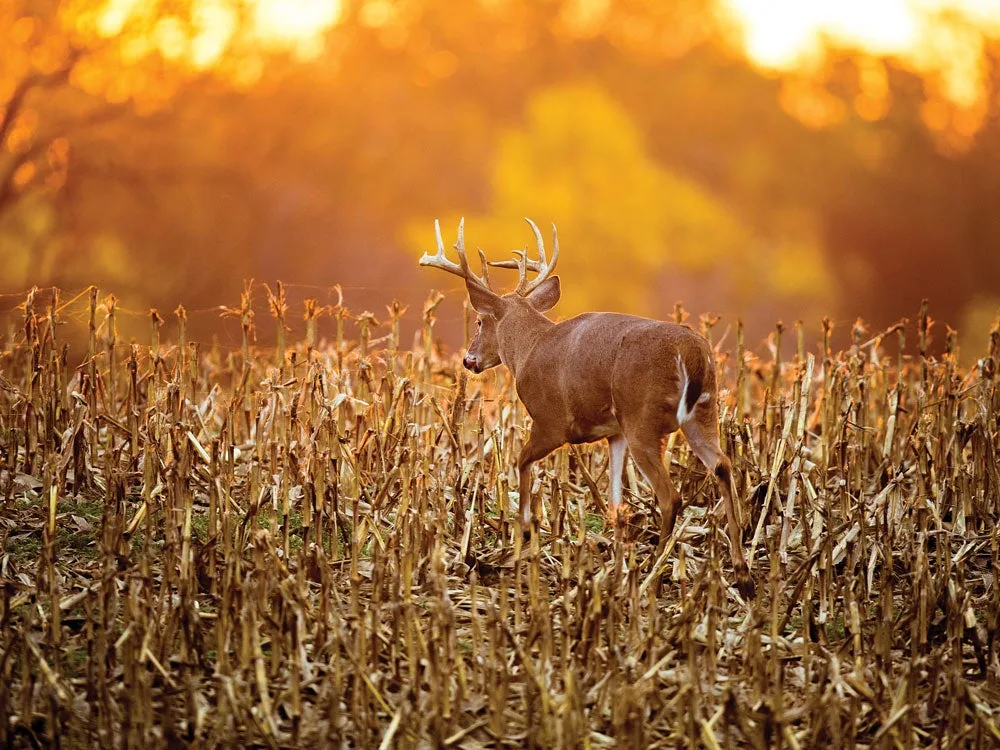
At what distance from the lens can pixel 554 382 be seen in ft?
25.6

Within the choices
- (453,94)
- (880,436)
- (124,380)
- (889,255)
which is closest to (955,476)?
(880,436)

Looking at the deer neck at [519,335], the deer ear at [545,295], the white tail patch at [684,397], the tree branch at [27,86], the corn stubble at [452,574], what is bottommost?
the corn stubble at [452,574]

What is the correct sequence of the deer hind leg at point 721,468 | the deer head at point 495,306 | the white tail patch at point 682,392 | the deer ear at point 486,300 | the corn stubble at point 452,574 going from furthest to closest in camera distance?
the deer ear at point 486,300, the deer head at point 495,306, the white tail patch at point 682,392, the deer hind leg at point 721,468, the corn stubble at point 452,574

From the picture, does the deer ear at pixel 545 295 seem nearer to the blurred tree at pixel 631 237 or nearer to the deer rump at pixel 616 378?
the deer rump at pixel 616 378

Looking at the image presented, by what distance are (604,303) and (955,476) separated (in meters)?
20.9

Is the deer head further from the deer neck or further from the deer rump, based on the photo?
the deer rump

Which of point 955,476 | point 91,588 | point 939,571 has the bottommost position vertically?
point 91,588

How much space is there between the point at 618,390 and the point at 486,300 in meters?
1.56

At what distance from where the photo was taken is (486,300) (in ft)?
28.1

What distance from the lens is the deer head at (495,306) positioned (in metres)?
8.38

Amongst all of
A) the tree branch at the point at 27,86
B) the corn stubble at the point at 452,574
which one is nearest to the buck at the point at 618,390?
the corn stubble at the point at 452,574

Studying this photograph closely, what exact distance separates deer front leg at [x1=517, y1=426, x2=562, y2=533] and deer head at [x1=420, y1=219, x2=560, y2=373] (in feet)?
2.36

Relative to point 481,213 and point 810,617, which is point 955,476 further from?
point 481,213

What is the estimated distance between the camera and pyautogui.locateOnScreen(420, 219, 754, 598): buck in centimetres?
712
